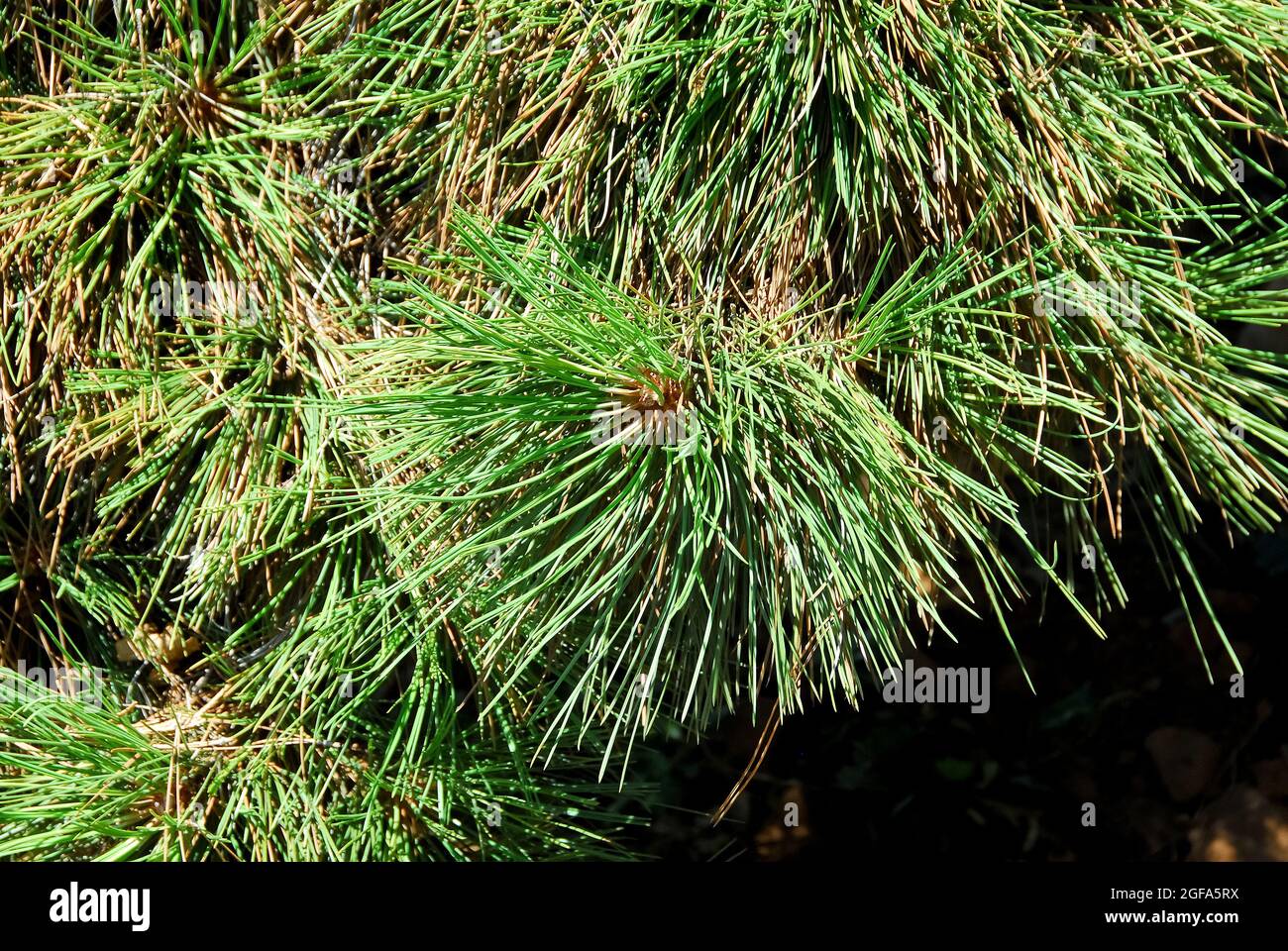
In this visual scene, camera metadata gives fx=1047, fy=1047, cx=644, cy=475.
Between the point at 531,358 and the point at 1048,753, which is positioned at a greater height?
the point at 531,358

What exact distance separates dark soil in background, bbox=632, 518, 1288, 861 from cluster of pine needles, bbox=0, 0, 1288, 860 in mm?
396

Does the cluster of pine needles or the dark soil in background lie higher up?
the cluster of pine needles

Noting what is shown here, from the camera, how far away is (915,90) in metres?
0.70

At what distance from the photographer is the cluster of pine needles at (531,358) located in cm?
69

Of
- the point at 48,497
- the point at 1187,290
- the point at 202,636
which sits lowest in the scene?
the point at 202,636

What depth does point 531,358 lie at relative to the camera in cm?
64

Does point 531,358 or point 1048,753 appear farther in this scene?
point 1048,753

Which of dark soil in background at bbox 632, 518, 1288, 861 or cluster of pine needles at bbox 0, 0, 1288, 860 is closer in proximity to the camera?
cluster of pine needles at bbox 0, 0, 1288, 860

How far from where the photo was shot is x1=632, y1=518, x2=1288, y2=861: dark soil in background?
1.22 metres

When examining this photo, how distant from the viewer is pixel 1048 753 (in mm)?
1263

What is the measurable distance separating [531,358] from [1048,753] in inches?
36.7

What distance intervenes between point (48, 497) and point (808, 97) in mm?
725

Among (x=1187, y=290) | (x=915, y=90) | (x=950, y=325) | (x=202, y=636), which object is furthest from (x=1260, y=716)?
(x=202, y=636)

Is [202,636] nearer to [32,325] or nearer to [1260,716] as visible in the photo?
[32,325]
